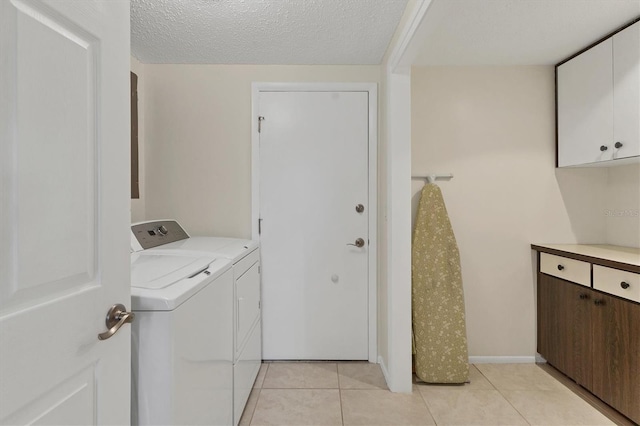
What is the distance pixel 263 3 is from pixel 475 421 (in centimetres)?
258

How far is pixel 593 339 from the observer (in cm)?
203

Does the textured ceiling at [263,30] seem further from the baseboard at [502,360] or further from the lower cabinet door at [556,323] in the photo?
the baseboard at [502,360]

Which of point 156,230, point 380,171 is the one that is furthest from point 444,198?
point 156,230

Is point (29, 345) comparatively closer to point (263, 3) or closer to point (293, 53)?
point (263, 3)

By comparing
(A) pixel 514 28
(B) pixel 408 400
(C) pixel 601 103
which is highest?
(A) pixel 514 28

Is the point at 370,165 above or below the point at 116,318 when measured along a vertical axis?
above

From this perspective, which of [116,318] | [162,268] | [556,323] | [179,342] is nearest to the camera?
[116,318]

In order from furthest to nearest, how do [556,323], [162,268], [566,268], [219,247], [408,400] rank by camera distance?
[556,323], [566,268], [408,400], [219,247], [162,268]

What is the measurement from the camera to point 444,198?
2.57 m

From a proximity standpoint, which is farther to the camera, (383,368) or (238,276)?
(383,368)

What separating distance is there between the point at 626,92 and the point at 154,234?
2.92m

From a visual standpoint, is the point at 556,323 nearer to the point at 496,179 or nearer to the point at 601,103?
the point at 496,179

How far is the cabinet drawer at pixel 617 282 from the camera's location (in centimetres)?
174

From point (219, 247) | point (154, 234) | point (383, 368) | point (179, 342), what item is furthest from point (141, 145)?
point (383, 368)
